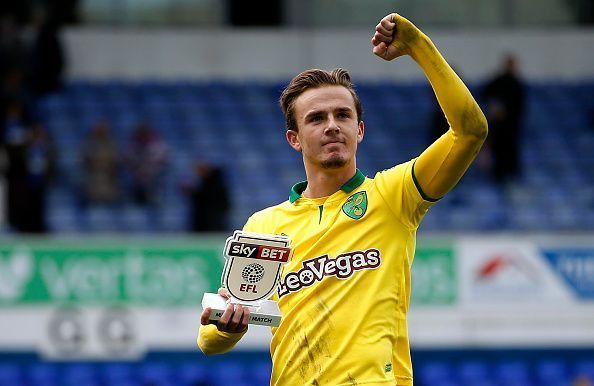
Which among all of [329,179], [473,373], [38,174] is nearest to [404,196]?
[329,179]

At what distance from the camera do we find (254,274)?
4.12 meters

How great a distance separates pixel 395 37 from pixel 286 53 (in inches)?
556

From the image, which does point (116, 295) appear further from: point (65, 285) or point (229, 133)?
point (229, 133)

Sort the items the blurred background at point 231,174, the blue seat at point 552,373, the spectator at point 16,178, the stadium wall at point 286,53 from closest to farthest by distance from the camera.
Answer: the blurred background at point 231,174 → the spectator at point 16,178 → the blue seat at point 552,373 → the stadium wall at point 286,53

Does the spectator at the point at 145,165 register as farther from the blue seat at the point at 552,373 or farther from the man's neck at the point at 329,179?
the man's neck at the point at 329,179

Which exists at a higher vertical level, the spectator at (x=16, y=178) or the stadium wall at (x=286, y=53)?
the stadium wall at (x=286, y=53)

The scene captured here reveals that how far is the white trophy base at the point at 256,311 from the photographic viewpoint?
160 inches

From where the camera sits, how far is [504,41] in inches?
733

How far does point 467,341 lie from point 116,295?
3.62m

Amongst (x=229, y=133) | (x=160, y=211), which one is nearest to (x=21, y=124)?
(x=160, y=211)

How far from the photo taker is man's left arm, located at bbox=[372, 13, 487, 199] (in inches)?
161

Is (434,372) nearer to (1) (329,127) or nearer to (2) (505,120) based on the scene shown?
(2) (505,120)

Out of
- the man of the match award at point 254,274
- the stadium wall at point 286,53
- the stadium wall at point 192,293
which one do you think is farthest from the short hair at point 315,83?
the stadium wall at point 286,53

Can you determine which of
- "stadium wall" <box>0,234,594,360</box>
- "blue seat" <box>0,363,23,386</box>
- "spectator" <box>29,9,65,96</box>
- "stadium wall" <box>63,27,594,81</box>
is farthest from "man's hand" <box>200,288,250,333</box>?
"stadium wall" <box>63,27,594,81</box>
